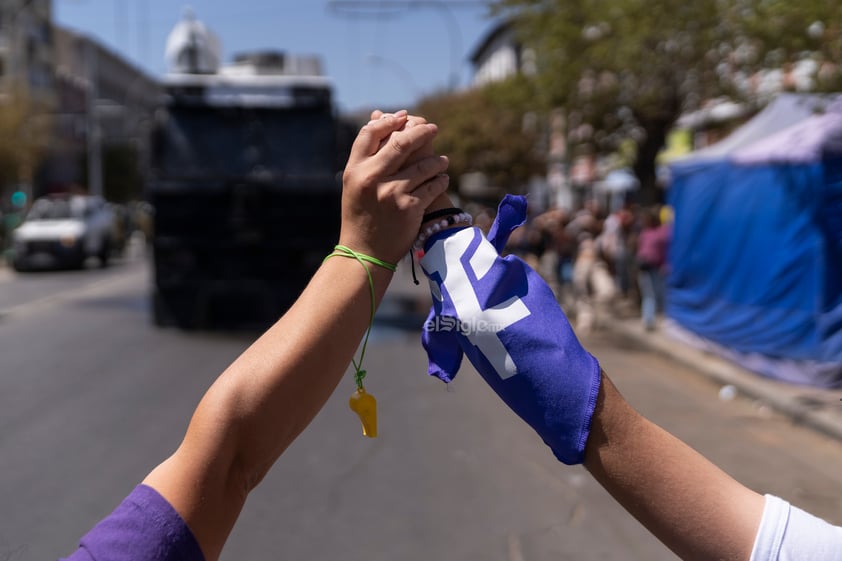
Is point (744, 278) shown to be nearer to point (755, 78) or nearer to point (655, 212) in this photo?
point (655, 212)

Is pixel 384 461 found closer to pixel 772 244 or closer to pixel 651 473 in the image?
pixel 651 473

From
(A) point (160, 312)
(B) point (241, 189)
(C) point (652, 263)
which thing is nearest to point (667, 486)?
(B) point (241, 189)

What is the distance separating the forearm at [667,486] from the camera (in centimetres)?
126

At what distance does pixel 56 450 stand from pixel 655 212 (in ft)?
34.0

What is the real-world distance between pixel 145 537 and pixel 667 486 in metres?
0.65

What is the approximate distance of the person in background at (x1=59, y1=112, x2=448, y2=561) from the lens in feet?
3.96

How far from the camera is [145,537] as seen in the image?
3.94 ft

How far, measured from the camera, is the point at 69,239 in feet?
88.1

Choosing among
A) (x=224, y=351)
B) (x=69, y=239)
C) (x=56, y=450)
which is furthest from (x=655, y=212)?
(x=69, y=239)

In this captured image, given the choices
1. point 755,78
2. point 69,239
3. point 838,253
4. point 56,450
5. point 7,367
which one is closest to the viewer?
point 56,450

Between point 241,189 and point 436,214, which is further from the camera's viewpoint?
point 241,189

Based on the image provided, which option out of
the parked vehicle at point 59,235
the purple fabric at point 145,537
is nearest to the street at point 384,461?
the purple fabric at point 145,537

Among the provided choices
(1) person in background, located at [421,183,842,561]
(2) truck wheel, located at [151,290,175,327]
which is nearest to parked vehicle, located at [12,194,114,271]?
(2) truck wheel, located at [151,290,175,327]

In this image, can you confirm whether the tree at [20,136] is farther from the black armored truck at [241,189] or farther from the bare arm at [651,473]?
the bare arm at [651,473]
